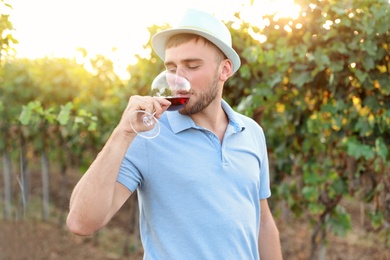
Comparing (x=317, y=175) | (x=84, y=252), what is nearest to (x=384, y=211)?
(x=317, y=175)

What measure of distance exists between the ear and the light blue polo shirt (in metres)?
0.25

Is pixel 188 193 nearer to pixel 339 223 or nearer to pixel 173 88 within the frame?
pixel 173 88

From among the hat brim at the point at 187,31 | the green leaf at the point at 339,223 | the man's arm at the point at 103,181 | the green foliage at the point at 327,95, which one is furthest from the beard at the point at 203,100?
the green leaf at the point at 339,223

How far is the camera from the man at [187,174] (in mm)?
1855

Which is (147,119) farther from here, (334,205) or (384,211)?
(334,205)

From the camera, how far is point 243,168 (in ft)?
7.17

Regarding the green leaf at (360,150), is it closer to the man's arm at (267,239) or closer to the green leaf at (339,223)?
the green leaf at (339,223)

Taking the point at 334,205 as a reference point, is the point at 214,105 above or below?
above

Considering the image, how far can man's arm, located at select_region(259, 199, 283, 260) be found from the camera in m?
2.46

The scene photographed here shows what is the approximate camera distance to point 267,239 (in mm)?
2479

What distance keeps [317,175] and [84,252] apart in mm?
4654

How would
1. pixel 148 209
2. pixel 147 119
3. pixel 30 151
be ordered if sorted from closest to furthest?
pixel 147 119, pixel 148 209, pixel 30 151

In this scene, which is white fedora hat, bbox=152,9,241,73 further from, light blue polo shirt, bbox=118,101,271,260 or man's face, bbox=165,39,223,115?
light blue polo shirt, bbox=118,101,271,260

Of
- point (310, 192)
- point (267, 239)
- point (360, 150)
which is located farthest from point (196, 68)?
point (310, 192)
